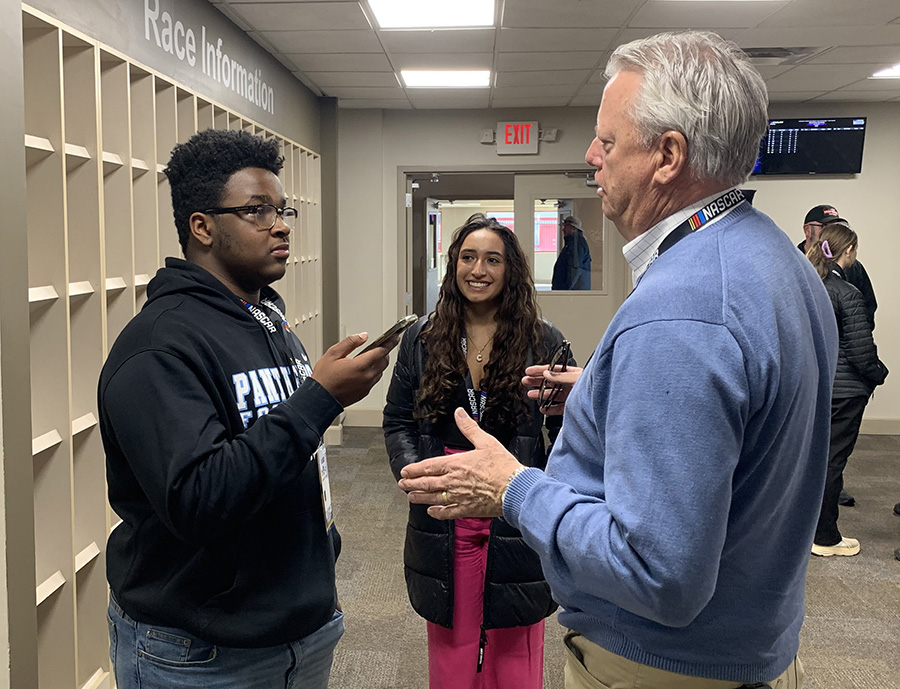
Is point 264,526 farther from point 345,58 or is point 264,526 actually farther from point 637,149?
point 345,58

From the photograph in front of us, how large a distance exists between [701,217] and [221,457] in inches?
A: 30.6

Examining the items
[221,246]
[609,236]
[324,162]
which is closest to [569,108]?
[609,236]

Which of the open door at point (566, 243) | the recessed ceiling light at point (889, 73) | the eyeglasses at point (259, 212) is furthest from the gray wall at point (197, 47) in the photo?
the recessed ceiling light at point (889, 73)

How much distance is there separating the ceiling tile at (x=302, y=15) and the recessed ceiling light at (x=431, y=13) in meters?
0.12

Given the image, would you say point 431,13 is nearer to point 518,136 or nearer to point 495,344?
point 495,344

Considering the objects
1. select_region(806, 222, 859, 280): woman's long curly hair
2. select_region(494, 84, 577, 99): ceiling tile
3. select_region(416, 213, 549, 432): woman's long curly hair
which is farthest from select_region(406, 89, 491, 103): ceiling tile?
select_region(416, 213, 549, 432): woman's long curly hair

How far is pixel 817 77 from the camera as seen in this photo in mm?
5598

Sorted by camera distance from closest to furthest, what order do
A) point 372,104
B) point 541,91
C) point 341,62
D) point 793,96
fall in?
point 341,62 < point 541,91 < point 793,96 < point 372,104

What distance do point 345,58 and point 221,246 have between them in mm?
3931

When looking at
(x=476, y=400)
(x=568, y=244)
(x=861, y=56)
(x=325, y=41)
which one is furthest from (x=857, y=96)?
(x=476, y=400)

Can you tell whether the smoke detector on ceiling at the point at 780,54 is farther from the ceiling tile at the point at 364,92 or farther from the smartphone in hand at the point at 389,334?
the smartphone in hand at the point at 389,334

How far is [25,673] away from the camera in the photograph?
2119mm

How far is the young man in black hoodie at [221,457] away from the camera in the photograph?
3.86ft

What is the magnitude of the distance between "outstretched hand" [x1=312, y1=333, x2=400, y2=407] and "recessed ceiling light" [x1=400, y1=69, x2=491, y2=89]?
4381 mm
